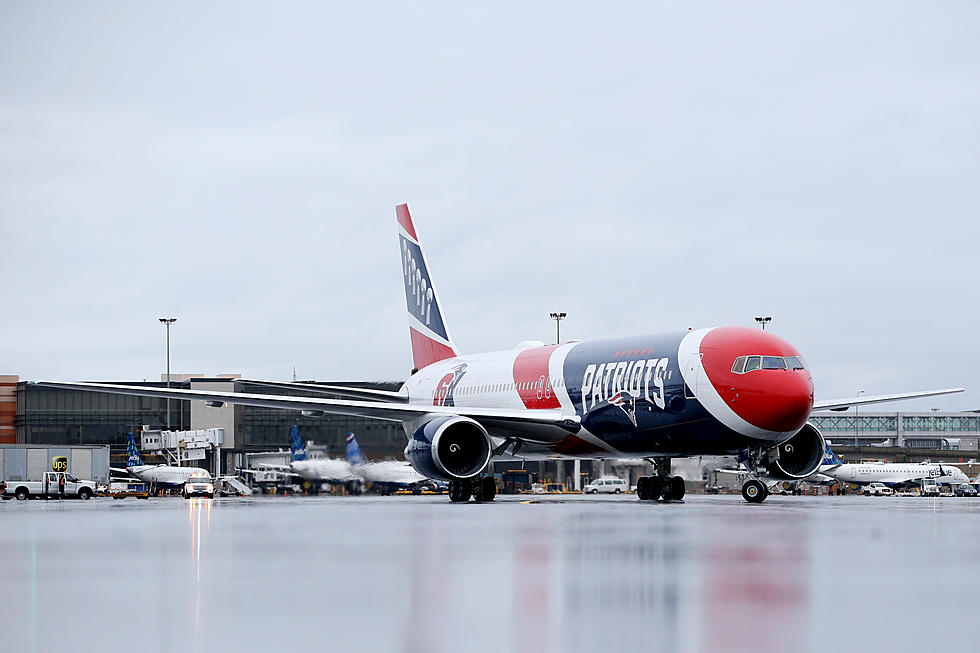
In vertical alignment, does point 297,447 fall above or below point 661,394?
below

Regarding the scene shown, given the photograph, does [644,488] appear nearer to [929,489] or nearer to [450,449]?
[450,449]

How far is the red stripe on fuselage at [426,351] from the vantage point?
38969 mm

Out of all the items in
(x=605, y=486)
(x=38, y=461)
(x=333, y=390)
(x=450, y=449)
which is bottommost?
(x=605, y=486)

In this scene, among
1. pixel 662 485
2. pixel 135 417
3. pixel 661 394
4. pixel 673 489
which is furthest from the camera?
pixel 135 417

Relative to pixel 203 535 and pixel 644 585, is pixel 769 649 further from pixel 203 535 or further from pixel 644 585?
pixel 203 535

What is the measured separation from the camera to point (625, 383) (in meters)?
27.3

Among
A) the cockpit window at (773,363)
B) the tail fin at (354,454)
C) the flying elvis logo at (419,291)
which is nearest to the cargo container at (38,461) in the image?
the tail fin at (354,454)

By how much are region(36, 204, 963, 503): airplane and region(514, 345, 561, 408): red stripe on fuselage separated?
42 mm

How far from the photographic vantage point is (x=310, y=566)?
10.2 meters

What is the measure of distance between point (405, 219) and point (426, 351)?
4.73 metres

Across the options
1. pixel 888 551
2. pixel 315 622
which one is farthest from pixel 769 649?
pixel 888 551

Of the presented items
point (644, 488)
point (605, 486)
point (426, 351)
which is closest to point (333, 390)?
point (426, 351)

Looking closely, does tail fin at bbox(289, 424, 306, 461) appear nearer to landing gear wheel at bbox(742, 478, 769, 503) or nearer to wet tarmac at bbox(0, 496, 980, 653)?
landing gear wheel at bbox(742, 478, 769, 503)

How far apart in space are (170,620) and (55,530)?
1109cm
